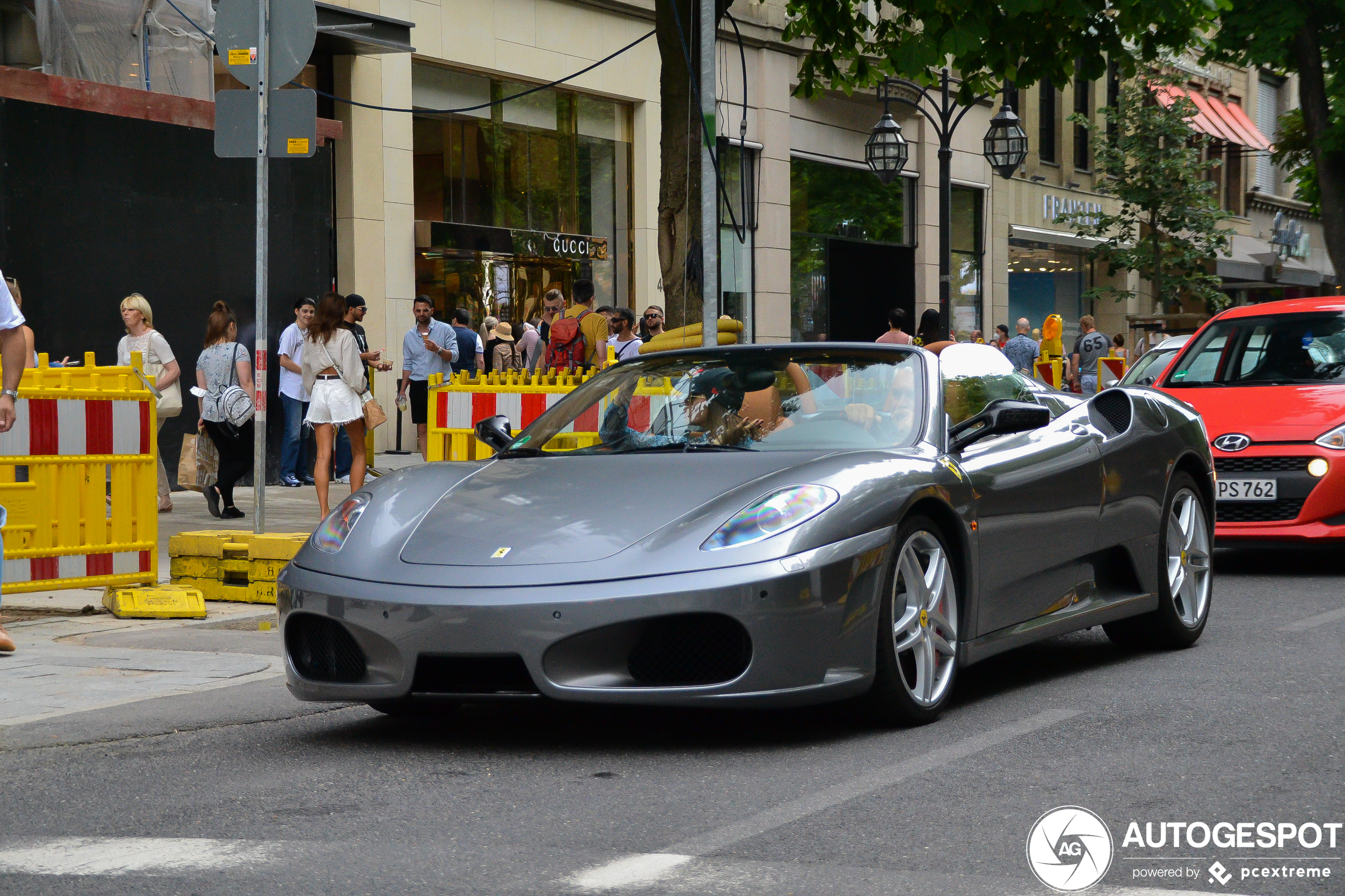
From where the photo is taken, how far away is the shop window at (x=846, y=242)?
2889cm

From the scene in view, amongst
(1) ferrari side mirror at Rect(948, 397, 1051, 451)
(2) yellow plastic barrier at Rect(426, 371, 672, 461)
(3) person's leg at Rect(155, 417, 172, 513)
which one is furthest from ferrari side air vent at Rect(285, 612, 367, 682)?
(3) person's leg at Rect(155, 417, 172, 513)

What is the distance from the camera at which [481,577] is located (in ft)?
16.8

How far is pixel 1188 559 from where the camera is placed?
7.55 metres

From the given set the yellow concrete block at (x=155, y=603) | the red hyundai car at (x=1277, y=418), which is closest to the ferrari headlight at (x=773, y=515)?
the yellow concrete block at (x=155, y=603)

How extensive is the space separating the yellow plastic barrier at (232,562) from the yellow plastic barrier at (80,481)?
0.26 metres

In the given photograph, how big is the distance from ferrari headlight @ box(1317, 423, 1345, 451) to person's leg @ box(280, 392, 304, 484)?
954cm

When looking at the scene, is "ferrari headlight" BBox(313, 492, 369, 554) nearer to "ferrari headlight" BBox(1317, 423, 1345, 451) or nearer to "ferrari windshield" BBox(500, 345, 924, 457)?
"ferrari windshield" BBox(500, 345, 924, 457)

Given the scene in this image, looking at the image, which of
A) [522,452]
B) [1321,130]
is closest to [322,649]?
[522,452]

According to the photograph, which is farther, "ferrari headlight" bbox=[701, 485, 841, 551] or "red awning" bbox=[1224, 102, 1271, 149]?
"red awning" bbox=[1224, 102, 1271, 149]

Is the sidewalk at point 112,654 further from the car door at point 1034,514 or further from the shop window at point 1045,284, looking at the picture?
the shop window at point 1045,284

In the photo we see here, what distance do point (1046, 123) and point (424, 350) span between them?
78.4ft

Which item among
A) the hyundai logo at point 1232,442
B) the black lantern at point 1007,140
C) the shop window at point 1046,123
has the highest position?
the shop window at point 1046,123

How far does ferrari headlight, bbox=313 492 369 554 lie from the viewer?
5.60 metres

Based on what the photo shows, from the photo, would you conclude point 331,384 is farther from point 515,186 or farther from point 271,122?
point 515,186
